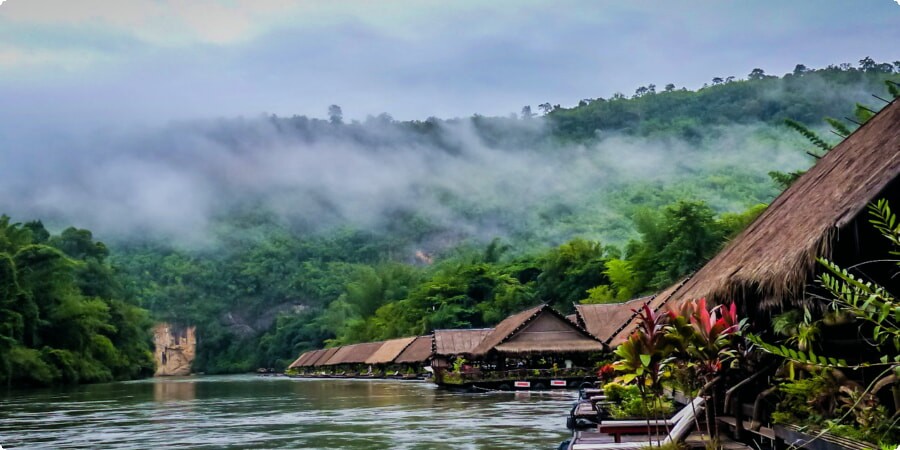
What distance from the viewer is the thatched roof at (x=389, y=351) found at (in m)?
55.9

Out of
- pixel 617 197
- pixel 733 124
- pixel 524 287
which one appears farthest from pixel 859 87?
pixel 524 287

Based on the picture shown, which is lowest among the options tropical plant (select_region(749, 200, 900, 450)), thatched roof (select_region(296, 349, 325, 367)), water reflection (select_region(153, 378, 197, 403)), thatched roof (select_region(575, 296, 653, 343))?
water reflection (select_region(153, 378, 197, 403))

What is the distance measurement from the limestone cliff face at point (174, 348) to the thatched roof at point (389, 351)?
208ft

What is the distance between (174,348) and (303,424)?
105m

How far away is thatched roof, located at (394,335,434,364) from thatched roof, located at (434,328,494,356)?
3.96 m

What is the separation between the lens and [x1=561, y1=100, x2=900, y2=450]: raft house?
7070 millimetres

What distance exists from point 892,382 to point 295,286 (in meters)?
124

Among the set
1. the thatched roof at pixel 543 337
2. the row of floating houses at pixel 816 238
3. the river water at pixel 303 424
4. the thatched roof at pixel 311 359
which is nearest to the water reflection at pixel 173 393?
the river water at pixel 303 424

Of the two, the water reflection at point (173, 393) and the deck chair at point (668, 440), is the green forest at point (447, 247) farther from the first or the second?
the deck chair at point (668, 440)

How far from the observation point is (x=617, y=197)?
132 m

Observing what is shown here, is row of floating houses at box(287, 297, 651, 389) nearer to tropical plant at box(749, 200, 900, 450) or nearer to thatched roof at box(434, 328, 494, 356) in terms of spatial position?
thatched roof at box(434, 328, 494, 356)

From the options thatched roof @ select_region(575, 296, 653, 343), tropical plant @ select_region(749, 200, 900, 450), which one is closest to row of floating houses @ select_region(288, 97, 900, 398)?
tropical plant @ select_region(749, 200, 900, 450)

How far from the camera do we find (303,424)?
19.3m

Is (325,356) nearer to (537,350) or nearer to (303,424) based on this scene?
(537,350)
